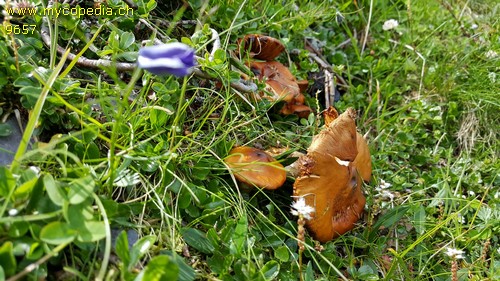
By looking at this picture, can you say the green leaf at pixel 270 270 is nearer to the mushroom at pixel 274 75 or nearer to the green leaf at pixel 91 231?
the green leaf at pixel 91 231

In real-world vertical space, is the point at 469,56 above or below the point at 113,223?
below

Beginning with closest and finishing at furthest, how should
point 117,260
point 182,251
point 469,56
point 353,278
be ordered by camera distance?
1. point 117,260
2. point 182,251
3. point 353,278
4. point 469,56

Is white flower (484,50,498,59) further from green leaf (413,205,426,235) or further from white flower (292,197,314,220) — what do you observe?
white flower (292,197,314,220)

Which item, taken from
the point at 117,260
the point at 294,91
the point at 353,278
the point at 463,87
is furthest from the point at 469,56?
the point at 117,260

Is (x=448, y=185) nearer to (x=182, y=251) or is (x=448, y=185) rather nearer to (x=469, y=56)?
(x=469, y=56)

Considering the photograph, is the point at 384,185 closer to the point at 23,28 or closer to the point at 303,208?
the point at 303,208

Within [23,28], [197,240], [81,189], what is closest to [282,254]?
[197,240]

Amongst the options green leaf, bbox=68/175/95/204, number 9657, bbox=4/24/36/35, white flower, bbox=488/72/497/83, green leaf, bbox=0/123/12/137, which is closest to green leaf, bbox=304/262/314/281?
green leaf, bbox=68/175/95/204
